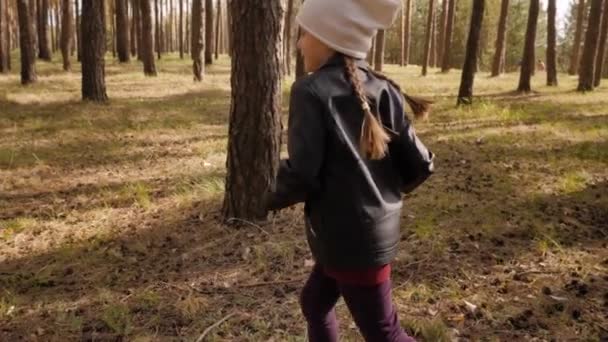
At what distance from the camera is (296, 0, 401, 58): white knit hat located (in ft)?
6.86

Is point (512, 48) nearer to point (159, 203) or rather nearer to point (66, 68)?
point (66, 68)

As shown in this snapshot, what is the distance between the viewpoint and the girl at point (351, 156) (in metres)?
2.02

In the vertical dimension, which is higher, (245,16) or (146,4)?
(146,4)

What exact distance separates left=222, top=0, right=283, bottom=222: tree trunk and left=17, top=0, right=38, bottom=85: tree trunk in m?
12.1

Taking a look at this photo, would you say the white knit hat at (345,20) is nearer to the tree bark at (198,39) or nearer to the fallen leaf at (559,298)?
the fallen leaf at (559,298)

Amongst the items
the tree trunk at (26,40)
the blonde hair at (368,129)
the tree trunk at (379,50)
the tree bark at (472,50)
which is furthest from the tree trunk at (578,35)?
the blonde hair at (368,129)

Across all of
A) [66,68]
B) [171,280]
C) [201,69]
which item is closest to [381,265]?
[171,280]

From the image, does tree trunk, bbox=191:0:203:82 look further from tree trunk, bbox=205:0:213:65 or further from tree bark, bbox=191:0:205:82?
tree trunk, bbox=205:0:213:65

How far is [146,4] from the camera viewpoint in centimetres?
1792

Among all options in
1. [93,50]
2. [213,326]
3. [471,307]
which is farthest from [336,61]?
[93,50]

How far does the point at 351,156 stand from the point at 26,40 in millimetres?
15149

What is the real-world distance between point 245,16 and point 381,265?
3.25 m

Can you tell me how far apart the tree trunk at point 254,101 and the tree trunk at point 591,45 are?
46.6 feet

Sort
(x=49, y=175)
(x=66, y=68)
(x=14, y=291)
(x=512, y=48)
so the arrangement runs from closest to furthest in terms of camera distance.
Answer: (x=14, y=291)
(x=49, y=175)
(x=66, y=68)
(x=512, y=48)
